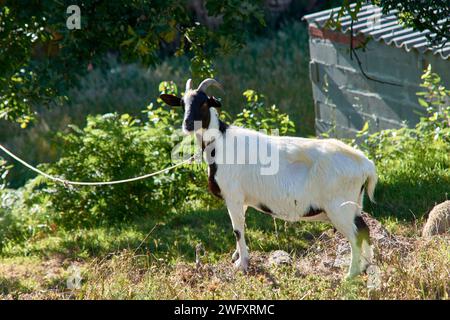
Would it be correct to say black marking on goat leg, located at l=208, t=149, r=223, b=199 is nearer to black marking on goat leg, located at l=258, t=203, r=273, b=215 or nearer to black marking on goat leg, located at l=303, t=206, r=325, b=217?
black marking on goat leg, located at l=258, t=203, r=273, b=215

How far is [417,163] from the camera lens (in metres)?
10.7

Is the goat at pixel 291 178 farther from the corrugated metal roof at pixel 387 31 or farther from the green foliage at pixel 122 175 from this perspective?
the corrugated metal roof at pixel 387 31

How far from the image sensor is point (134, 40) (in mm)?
9859

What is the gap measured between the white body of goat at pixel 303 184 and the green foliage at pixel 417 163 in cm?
132

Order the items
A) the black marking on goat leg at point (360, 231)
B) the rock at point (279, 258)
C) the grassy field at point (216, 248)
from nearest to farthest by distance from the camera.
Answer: the grassy field at point (216, 248) < the black marking on goat leg at point (360, 231) < the rock at point (279, 258)

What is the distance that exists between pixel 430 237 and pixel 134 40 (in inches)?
153

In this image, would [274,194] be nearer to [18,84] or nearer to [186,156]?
[186,156]

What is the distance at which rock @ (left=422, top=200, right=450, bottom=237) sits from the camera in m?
8.38

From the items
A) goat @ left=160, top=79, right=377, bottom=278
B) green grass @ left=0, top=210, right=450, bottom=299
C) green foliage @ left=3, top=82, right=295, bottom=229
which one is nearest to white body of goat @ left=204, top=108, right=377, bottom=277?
goat @ left=160, top=79, right=377, bottom=278

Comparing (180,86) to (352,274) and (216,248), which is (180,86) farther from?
(352,274)

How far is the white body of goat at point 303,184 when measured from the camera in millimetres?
7621

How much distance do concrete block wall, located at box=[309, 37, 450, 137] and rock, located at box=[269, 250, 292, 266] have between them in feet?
13.3

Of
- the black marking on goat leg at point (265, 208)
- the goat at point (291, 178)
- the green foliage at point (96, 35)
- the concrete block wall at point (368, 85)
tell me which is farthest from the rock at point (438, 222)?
the concrete block wall at point (368, 85)
